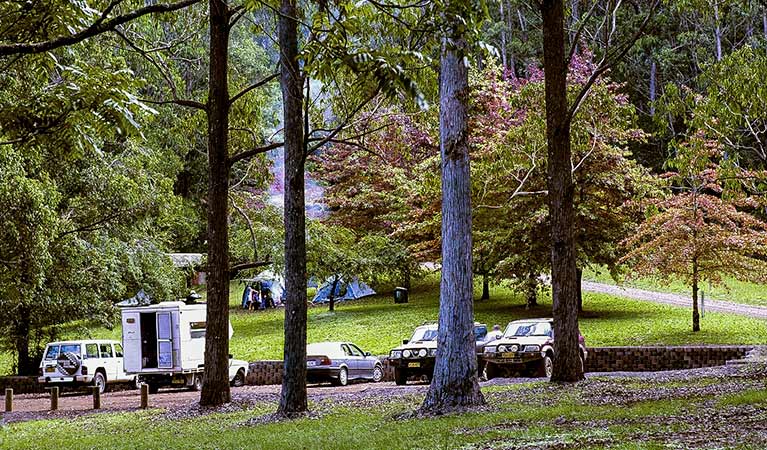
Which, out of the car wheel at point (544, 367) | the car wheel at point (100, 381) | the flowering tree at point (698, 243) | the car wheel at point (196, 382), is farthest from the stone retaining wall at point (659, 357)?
the car wheel at point (100, 381)

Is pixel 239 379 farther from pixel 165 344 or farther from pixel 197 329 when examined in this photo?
pixel 165 344

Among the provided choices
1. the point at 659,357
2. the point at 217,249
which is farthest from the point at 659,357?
the point at 217,249

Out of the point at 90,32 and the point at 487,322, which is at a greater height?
the point at 90,32

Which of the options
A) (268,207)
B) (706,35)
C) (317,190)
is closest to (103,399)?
(268,207)

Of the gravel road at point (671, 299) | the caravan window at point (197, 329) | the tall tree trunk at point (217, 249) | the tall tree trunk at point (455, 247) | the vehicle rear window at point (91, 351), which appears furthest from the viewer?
the gravel road at point (671, 299)

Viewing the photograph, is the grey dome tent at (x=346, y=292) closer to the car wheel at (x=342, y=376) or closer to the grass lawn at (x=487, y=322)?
the grass lawn at (x=487, y=322)

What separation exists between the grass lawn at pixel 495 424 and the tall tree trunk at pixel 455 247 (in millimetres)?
742

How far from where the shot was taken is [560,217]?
16891 millimetres

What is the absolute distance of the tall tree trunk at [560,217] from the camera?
55.5 ft

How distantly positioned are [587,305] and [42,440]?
26406 mm

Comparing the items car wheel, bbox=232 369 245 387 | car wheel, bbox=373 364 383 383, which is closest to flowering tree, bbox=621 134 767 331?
car wheel, bbox=373 364 383 383

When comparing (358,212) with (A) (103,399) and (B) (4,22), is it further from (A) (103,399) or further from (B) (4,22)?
(B) (4,22)

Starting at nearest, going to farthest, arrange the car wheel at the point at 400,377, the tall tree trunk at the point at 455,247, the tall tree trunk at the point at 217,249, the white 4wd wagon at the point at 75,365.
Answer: the tall tree trunk at the point at 455,247, the tall tree trunk at the point at 217,249, the car wheel at the point at 400,377, the white 4wd wagon at the point at 75,365

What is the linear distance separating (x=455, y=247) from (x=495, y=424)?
3308 mm
